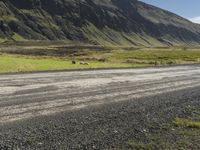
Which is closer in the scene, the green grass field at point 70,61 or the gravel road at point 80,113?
the gravel road at point 80,113

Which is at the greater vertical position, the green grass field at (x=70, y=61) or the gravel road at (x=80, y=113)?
the gravel road at (x=80, y=113)

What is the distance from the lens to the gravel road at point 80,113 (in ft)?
34.1

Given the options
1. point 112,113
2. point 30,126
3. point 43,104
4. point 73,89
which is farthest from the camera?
point 73,89

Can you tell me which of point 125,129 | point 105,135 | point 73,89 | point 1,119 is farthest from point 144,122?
point 73,89

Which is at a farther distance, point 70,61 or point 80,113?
point 70,61

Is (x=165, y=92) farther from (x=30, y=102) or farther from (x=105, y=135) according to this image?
(x=105, y=135)

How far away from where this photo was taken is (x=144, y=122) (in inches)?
515

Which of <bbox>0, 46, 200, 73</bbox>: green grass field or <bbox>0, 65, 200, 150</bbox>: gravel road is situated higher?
<bbox>0, 65, 200, 150</bbox>: gravel road

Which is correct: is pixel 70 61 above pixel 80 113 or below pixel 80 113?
below

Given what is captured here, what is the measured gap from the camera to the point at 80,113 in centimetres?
1440

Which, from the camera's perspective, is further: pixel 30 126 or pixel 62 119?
pixel 62 119

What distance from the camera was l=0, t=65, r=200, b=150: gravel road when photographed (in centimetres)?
1040

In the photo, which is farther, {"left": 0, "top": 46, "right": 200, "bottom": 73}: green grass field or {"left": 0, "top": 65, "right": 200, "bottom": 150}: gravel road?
{"left": 0, "top": 46, "right": 200, "bottom": 73}: green grass field

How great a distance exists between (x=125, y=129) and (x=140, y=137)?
3.23 feet
